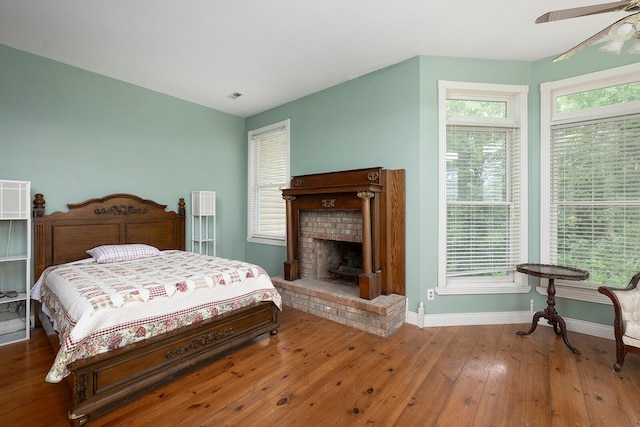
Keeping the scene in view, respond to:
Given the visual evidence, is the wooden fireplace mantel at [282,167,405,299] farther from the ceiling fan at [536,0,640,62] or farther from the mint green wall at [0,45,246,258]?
the mint green wall at [0,45,246,258]

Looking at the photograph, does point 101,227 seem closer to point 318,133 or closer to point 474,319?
point 318,133

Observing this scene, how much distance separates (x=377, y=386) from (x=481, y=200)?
223 centimetres

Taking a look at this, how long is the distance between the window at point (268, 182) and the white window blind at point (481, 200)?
7.45 feet

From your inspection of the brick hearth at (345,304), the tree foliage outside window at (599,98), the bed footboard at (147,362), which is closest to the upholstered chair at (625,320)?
the brick hearth at (345,304)

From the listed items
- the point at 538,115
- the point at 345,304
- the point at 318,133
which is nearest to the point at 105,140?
the point at 318,133

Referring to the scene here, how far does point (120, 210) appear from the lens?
3.57m

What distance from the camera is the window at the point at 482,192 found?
3.13m

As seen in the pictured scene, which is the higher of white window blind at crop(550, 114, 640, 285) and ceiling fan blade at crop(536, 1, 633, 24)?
ceiling fan blade at crop(536, 1, 633, 24)

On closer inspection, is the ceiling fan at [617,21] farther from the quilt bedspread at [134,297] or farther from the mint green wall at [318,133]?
the quilt bedspread at [134,297]

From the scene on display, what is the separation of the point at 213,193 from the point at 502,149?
3752mm

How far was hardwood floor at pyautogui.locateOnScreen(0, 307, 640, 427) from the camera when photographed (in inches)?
67.7

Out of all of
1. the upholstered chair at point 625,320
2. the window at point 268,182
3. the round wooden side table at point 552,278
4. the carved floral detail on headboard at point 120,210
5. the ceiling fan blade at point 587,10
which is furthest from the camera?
the window at point 268,182

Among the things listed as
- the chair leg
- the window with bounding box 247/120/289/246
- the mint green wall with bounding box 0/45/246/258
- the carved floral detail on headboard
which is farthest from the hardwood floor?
the window with bounding box 247/120/289/246

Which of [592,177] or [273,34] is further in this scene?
[592,177]
